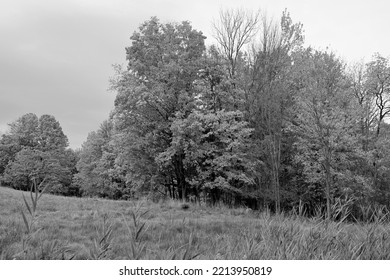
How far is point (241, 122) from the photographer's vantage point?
22594 millimetres

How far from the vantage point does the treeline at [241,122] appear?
21.8 metres

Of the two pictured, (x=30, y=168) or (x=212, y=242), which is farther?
(x=30, y=168)

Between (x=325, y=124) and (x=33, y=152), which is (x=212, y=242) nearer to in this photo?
(x=325, y=124)

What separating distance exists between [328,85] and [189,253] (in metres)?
21.2

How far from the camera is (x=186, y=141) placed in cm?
2178

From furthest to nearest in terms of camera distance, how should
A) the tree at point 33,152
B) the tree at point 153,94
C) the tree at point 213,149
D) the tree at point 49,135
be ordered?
1. the tree at point 49,135
2. the tree at point 33,152
3. the tree at point 153,94
4. the tree at point 213,149

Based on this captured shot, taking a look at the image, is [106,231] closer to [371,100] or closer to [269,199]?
[269,199]

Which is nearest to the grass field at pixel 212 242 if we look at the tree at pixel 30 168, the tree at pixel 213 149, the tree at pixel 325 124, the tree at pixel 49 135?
the tree at pixel 213 149

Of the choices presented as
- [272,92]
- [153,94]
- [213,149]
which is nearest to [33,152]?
[153,94]

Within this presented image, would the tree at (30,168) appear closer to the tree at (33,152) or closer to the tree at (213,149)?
the tree at (33,152)

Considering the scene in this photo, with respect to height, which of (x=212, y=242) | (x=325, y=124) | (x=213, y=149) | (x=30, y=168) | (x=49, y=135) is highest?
(x=49, y=135)

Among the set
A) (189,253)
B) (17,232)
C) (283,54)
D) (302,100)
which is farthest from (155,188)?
(189,253)

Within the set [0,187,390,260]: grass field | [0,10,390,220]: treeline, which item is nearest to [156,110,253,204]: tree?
[0,10,390,220]: treeline

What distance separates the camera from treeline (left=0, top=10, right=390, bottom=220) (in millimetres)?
21828
